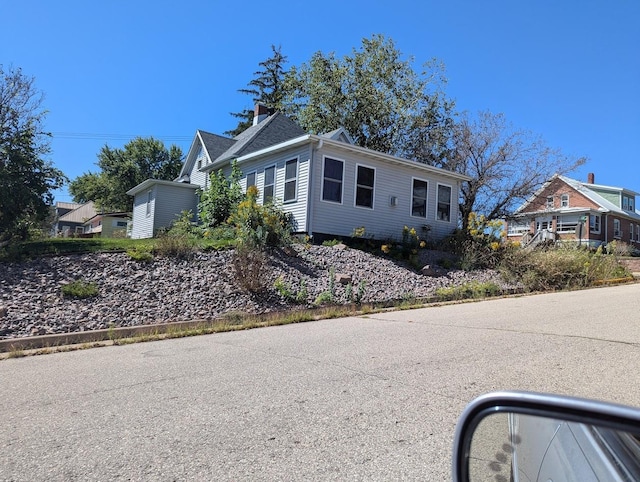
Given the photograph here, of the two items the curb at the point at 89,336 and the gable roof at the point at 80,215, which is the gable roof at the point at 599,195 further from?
the gable roof at the point at 80,215

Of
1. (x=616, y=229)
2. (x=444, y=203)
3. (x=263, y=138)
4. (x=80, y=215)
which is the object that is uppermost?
(x=263, y=138)

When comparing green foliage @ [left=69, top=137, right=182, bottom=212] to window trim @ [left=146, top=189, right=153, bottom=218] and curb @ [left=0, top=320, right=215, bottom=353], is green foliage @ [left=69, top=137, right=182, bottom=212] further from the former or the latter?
curb @ [left=0, top=320, right=215, bottom=353]

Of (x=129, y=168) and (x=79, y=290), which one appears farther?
(x=129, y=168)

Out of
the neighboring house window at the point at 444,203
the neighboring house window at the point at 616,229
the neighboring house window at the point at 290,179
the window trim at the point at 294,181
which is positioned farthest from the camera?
the neighboring house window at the point at 616,229

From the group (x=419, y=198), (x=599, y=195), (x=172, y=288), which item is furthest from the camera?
(x=599, y=195)

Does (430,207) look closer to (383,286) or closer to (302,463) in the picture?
(383,286)

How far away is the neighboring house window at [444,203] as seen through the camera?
62.2 ft

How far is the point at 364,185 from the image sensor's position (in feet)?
54.1

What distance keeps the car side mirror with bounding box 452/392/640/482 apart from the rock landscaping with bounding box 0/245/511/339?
760 centimetres

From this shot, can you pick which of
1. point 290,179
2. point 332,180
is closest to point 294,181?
point 290,179

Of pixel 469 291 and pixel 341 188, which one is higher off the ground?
pixel 341 188

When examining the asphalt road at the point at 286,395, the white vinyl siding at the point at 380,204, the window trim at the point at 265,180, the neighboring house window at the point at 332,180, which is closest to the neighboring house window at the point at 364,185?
the white vinyl siding at the point at 380,204

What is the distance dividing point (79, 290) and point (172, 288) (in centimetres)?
170

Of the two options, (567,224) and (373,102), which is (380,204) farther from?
(567,224)
